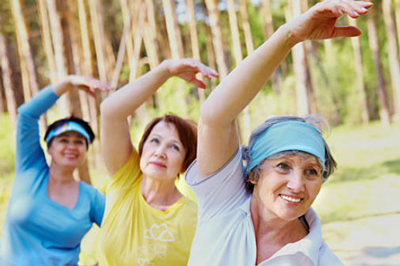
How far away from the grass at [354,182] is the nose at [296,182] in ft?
7.47

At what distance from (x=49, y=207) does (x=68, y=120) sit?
61 cm

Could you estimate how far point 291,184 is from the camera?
1.49 metres

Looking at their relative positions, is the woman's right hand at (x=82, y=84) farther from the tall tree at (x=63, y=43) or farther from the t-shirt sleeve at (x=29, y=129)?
the tall tree at (x=63, y=43)

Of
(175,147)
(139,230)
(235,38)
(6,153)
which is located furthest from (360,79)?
(139,230)

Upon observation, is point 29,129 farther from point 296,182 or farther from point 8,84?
point 8,84

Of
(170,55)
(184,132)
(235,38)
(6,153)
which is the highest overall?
(184,132)

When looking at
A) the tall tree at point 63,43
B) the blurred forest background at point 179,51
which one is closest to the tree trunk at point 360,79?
the blurred forest background at point 179,51

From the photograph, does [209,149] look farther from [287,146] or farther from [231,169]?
[287,146]

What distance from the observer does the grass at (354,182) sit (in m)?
7.03

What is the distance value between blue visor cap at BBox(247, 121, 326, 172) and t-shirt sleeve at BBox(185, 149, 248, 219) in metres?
0.08

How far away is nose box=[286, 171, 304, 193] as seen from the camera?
1479 mm

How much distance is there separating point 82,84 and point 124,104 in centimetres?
71

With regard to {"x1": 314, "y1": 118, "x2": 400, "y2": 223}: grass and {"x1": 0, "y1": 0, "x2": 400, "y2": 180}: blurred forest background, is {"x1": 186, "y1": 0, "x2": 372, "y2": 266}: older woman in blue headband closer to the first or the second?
{"x1": 0, "y1": 0, "x2": 400, "y2": 180}: blurred forest background

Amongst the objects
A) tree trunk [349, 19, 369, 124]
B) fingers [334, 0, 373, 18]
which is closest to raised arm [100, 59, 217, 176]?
fingers [334, 0, 373, 18]
